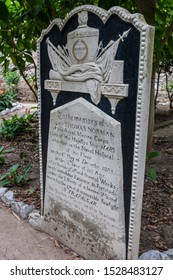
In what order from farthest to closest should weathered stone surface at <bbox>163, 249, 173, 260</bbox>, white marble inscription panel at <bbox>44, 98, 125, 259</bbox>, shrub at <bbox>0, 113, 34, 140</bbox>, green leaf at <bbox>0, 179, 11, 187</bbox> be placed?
shrub at <bbox>0, 113, 34, 140</bbox>, green leaf at <bbox>0, 179, 11, 187</bbox>, weathered stone surface at <bbox>163, 249, 173, 260</bbox>, white marble inscription panel at <bbox>44, 98, 125, 259</bbox>

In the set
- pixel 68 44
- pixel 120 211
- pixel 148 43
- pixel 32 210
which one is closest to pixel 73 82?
pixel 68 44

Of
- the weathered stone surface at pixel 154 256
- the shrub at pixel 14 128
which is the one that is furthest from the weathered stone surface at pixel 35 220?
the shrub at pixel 14 128

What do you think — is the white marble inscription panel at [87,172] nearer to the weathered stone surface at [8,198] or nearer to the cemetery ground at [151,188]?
the cemetery ground at [151,188]

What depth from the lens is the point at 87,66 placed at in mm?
2076

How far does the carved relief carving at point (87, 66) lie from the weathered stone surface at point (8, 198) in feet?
4.44

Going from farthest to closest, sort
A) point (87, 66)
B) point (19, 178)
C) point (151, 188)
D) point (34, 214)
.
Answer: point (19, 178), point (151, 188), point (34, 214), point (87, 66)

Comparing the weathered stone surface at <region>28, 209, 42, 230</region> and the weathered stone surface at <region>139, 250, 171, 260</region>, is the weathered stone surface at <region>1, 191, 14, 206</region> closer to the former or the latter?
the weathered stone surface at <region>28, 209, 42, 230</region>

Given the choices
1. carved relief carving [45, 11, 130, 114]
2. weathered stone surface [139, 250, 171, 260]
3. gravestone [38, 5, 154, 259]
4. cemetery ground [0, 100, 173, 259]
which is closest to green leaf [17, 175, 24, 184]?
cemetery ground [0, 100, 173, 259]

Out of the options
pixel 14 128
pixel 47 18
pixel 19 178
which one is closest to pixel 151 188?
pixel 19 178

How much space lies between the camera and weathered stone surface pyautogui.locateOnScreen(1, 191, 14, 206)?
320cm

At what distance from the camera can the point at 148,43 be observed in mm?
1744

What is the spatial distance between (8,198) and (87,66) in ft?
5.91

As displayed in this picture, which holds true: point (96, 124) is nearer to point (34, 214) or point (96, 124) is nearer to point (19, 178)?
point (34, 214)

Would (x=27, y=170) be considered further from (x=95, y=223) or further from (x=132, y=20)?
(x=132, y=20)
